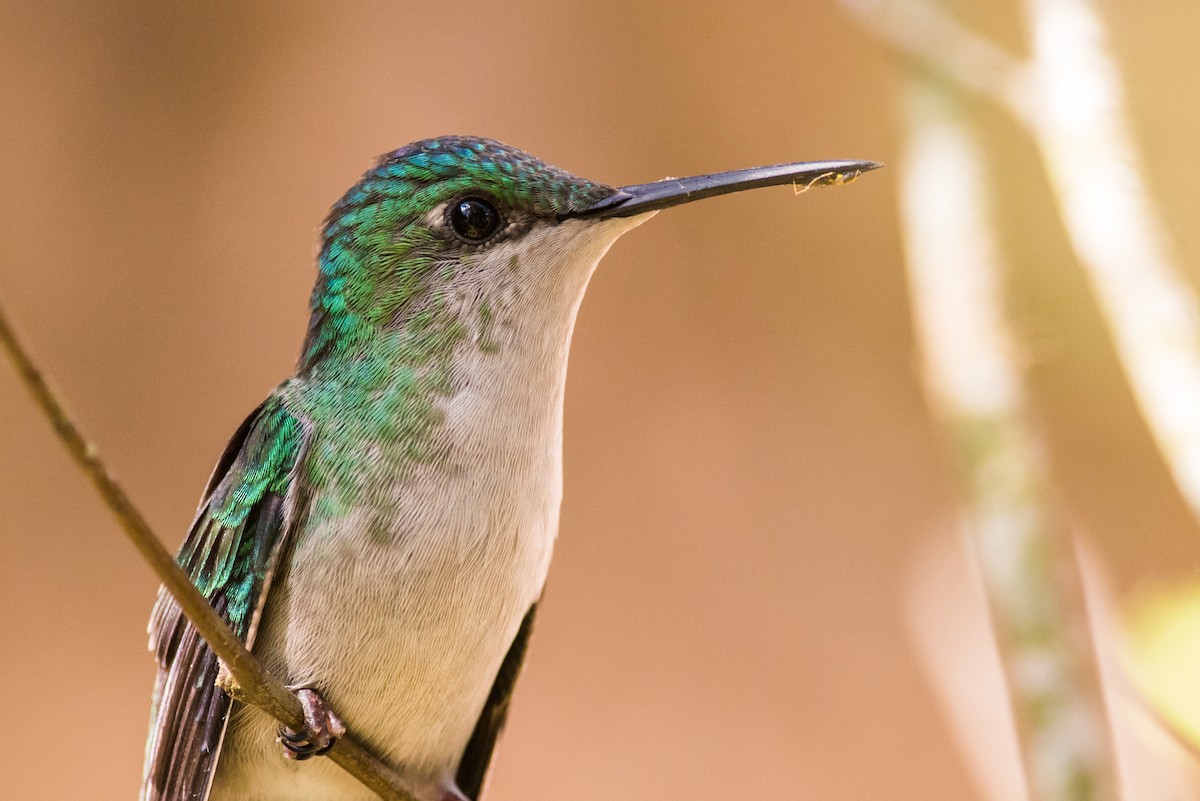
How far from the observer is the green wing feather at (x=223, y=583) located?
76.6 inches

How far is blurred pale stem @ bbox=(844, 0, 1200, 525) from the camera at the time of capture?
73.0 inches

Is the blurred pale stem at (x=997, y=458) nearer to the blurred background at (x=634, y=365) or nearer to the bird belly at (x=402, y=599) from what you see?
the bird belly at (x=402, y=599)

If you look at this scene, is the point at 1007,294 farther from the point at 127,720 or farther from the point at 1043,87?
the point at 127,720

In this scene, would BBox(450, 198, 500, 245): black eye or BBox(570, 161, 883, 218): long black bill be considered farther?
BBox(450, 198, 500, 245): black eye

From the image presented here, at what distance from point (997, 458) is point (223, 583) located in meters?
1.46

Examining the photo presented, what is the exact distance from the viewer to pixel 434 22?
5.25 meters

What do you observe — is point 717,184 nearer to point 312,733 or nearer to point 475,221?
point 475,221

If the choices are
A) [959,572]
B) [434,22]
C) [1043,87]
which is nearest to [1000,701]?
[959,572]

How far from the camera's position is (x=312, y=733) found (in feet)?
5.99

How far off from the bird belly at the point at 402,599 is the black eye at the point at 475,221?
48 centimetres

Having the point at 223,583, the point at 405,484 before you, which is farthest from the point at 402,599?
the point at 223,583

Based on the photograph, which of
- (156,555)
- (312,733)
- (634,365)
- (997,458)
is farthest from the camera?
(634,365)

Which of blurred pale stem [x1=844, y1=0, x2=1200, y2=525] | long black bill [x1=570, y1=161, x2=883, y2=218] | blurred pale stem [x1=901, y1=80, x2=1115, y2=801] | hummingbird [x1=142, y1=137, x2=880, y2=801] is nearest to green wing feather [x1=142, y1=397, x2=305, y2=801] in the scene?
hummingbird [x1=142, y1=137, x2=880, y2=801]

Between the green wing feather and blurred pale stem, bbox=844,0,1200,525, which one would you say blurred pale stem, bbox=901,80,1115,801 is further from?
the green wing feather
